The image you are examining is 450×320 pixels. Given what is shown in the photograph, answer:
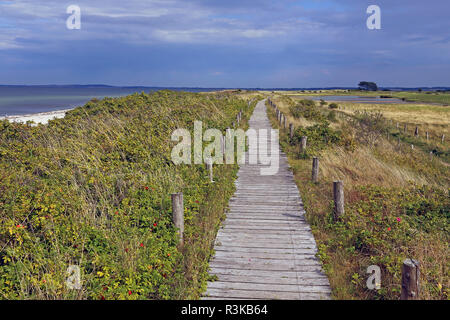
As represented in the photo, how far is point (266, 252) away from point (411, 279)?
261cm

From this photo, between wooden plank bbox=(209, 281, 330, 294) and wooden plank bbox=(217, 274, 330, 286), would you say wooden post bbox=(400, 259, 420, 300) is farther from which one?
wooden plank bbox=(217, 274, 330, 286)

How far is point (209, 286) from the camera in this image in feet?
16.9

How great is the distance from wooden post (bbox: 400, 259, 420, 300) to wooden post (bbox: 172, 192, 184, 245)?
3.50m

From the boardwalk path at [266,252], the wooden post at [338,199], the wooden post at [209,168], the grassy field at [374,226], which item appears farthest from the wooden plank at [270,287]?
the wooden post at [209,168]

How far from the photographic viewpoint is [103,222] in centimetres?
572

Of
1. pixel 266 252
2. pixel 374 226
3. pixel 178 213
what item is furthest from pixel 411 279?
pixel 178 213

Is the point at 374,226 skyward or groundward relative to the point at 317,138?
groundward

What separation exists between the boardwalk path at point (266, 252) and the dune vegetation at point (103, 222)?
32cm

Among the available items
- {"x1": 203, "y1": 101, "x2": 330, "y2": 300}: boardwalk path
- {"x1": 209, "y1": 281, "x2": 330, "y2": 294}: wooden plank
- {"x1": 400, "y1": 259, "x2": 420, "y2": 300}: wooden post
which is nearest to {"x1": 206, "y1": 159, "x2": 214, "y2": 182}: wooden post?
{"x1": 203, "y1": 101, "x2": 330, "y2": 300}: boardwalk path

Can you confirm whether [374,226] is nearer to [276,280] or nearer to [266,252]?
[266,252]

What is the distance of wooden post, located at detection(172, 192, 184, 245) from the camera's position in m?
5.94

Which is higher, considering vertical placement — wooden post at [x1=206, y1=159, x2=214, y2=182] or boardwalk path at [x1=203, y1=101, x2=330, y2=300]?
wooden post at [x1=206, y1=159, x2=214, y2=182]
